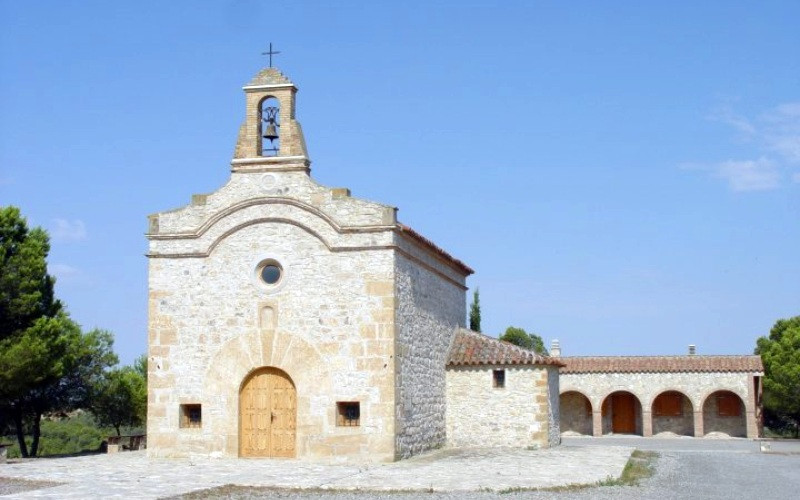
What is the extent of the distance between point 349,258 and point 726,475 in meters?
8.73

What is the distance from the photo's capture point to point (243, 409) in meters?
20.6

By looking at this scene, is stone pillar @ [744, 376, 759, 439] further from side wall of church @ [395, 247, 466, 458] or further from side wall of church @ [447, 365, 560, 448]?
side wall of church @ [395, 247, 466, 458]

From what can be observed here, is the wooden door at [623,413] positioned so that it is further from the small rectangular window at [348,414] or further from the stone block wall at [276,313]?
the stone block wall at [276,313]

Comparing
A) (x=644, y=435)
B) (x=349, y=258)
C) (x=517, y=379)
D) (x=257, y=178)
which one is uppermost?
(x=257, y=178)

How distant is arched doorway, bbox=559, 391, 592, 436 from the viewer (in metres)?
37.4

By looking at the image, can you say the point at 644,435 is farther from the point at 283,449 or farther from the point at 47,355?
the point at 47,355

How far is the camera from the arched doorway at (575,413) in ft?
123

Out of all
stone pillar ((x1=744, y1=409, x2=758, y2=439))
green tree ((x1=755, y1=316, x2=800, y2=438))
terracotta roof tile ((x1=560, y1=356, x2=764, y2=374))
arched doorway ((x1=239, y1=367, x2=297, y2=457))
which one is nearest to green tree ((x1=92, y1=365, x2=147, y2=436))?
arched doorway ((x1=239, y1=367, x2=297, y2=457))

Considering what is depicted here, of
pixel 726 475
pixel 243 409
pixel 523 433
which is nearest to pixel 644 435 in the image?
pixel 523 433

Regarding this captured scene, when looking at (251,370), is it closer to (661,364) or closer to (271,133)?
(271,133)

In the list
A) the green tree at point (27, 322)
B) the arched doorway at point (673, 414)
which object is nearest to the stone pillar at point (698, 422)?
the arched doorway at point (673, 414)

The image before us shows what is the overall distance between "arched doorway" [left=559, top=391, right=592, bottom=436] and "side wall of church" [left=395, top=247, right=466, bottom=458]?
13.3 meters

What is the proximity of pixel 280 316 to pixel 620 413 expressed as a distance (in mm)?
21244

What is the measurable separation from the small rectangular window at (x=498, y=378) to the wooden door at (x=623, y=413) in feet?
50.9
